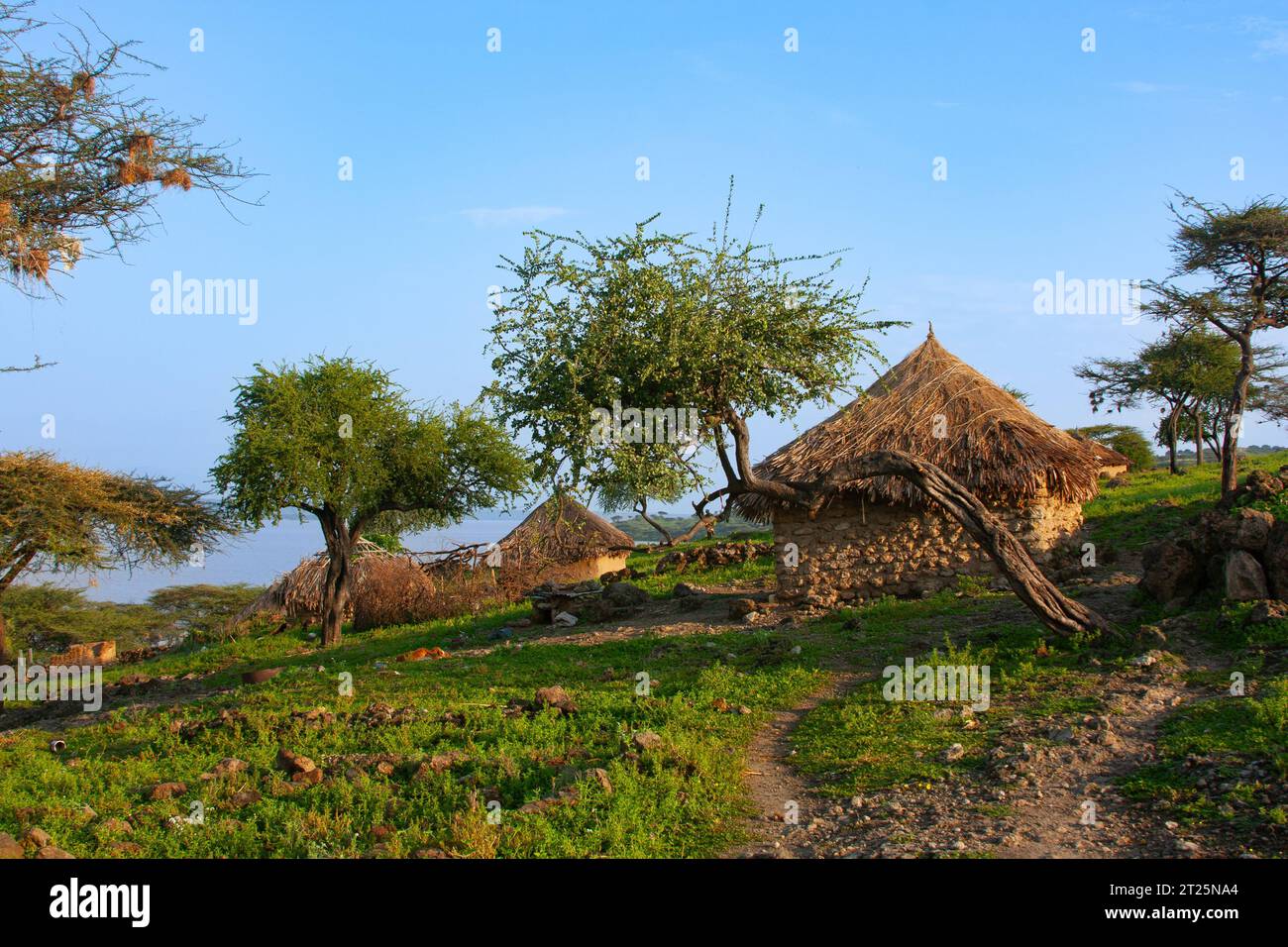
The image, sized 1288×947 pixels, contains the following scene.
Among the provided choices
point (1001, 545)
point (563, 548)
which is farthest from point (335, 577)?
point (1001, 545)

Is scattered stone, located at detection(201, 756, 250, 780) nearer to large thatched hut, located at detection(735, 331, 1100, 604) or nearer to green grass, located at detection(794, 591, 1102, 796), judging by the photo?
green grass, located at detection(794, 591, 1102, 796)

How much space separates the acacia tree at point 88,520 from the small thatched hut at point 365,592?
127 inches

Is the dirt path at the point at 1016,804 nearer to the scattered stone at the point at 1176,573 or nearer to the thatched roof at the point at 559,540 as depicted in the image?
the scattered stone at the point at 1176,573

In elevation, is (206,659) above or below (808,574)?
below

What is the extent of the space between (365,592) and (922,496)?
39.6 feet

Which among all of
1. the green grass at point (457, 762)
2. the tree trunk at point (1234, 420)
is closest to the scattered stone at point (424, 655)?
the green grass at point (457, 762)

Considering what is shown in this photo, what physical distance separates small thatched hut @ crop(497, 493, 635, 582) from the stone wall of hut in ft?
25.8

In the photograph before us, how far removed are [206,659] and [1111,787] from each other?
54.4 feet

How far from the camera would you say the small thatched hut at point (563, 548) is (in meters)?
23.0

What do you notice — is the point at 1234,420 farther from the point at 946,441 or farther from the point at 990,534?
the point at 990,534

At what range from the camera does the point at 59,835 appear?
6.43m

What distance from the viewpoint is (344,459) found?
58.6 feet
